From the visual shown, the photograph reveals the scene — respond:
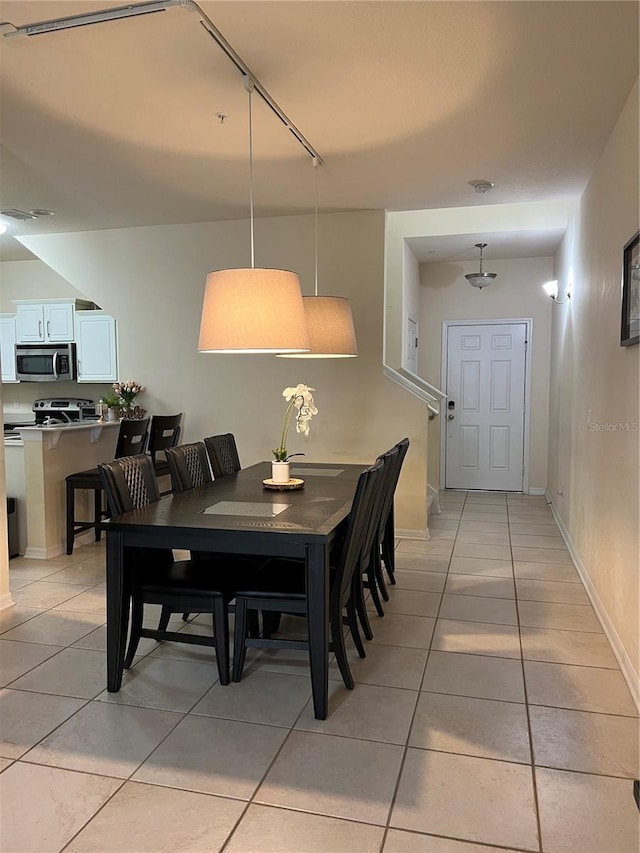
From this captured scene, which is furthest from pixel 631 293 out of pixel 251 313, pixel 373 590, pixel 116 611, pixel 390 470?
pixel 116 611

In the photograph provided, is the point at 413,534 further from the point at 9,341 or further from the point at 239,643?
the point at 9,341

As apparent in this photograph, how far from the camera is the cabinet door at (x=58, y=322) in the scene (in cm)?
672

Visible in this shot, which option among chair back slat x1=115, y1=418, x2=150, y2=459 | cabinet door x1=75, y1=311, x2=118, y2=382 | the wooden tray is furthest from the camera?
cabinet door x1=75, y1=311, x2=118, y2=382

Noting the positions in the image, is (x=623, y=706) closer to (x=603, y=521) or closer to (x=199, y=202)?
(x=603, y=521)

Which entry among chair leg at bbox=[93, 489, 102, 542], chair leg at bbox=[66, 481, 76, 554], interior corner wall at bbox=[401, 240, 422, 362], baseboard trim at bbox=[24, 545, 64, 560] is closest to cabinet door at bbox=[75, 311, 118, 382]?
chair leg at bbox=[93, 489, 102, 542]

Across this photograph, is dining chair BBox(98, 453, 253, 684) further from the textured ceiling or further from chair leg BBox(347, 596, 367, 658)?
the textured ceiling

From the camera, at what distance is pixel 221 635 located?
2.71m

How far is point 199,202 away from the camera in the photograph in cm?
481

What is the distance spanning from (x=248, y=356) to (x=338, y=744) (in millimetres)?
3710

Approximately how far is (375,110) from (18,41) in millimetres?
1584

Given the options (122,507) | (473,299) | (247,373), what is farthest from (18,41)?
(473,299)

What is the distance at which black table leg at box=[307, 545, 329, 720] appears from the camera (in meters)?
2.44

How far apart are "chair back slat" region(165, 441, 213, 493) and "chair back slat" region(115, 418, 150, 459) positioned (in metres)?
1.26

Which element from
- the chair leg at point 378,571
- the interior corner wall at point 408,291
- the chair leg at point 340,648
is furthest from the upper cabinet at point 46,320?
the chair leg at point 340,648
